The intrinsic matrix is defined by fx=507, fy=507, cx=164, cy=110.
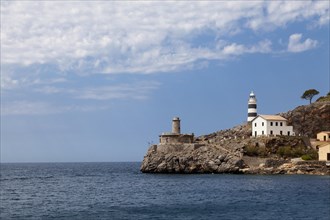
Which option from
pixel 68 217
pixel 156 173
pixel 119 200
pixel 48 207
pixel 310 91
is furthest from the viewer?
pixel 310 91

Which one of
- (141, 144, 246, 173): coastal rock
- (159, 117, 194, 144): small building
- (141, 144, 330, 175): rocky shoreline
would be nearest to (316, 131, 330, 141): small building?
(141, 144, 330, 175): rocky shoreline

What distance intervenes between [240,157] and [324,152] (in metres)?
12.6

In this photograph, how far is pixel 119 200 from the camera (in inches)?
1848

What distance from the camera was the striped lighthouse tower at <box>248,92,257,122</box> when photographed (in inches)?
3846

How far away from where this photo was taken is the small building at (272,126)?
86.2 m

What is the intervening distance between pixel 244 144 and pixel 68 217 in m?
48.7

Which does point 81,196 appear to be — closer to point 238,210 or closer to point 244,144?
point 238,210

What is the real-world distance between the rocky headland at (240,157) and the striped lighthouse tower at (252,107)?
14502 mm

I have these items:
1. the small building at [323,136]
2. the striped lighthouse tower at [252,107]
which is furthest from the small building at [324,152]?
the striped lighthouse tower at [252,107]

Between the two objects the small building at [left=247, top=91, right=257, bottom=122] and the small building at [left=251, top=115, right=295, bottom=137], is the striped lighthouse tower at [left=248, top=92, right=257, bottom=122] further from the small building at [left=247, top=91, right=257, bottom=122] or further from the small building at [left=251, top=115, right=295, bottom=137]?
the small building at [left=251, top=115, right=295, bottom=137]

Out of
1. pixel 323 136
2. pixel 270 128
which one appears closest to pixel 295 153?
pixel 270 128

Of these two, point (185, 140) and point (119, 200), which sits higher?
point (185, 140)

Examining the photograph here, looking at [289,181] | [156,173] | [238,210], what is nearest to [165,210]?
[238,210]

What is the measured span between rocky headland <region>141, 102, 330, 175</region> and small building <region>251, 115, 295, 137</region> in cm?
406
